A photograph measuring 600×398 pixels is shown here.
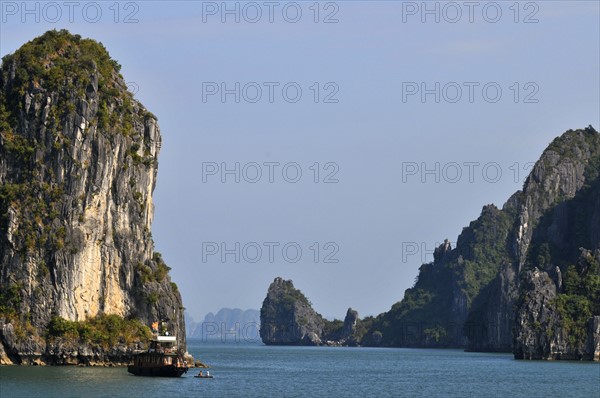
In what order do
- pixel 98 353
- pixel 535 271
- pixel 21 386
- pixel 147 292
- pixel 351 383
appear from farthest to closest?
pixel 535 271
pixel 147 292
pixel 98 353
pixel 351 383
pixel 21 386

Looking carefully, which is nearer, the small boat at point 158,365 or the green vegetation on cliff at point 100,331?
the small boat at point 158,365

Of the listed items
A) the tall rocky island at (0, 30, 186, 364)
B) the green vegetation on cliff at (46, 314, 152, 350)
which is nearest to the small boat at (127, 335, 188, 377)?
the green vegetation on cliff at (46, 314, 152, 350)

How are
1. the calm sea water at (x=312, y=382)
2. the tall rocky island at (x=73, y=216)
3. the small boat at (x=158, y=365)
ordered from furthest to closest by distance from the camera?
the tall rocky island at (x=73, y=216)
the small boat at (x=158, y=365)
the calm sea water at (x=312, y=382)

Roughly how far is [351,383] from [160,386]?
2091 centimetres

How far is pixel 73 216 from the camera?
121750 millimetres

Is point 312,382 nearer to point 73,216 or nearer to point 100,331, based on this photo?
point 100,331

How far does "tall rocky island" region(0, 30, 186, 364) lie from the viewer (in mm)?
117812

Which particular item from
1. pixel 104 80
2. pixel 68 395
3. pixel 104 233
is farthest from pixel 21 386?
pixel 104 80

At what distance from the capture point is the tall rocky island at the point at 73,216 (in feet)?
387

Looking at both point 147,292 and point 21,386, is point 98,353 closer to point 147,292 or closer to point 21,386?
point 147,292

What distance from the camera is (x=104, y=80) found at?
5064 inches

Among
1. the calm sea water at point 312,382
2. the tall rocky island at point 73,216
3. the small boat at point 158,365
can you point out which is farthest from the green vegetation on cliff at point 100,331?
the small boat at point 158,365

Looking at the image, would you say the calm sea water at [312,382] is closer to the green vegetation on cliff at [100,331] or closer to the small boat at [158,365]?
the small boat at [158,365]

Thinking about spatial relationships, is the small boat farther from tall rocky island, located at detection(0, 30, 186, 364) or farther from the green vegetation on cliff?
tall rocky island, located at detection(0, 30, 186, 364)
